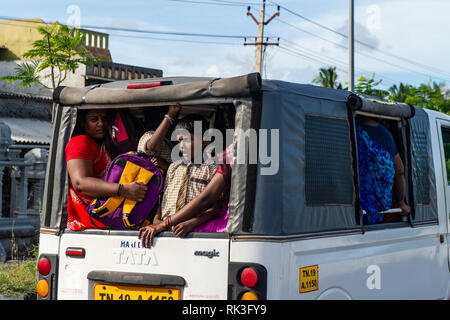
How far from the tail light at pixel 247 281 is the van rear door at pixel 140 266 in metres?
0.06

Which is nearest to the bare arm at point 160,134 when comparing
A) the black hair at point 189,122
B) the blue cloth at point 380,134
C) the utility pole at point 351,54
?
the black hair at point 189,122

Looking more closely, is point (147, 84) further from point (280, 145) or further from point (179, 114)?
point (280, 145)

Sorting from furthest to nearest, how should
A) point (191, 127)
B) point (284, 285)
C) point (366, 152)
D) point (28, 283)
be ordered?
point (28, 283), point (366, 152), point (191, 127), point (284, 285)

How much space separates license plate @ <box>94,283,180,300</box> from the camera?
4555 millimetres

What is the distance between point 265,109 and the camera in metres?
4.40

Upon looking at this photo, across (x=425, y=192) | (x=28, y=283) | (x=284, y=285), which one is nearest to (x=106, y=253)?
(x=284, y=285)

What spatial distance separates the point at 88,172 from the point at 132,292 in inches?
38.5

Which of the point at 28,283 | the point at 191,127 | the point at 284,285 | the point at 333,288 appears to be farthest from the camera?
the point at 28,283

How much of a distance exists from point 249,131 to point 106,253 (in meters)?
1.37

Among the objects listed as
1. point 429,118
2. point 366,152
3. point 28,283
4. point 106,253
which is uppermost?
point 429,118

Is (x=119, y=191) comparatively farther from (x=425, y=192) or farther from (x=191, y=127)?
(x=425, y=192)

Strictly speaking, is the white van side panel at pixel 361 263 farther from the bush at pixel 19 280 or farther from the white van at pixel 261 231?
the bush at pixel 19 280

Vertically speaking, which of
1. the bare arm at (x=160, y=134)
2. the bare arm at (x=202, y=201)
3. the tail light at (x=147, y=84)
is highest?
the tail light at (x=147, y=84)

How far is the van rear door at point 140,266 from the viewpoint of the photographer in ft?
14.4
